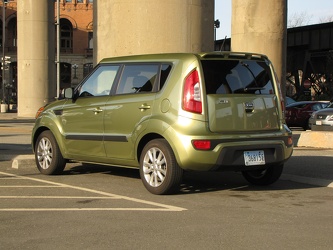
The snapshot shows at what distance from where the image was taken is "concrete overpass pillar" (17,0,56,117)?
117ft

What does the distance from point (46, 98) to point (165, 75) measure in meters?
29.6

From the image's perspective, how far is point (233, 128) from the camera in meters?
7.48

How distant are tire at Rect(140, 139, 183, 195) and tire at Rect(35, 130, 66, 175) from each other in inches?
82.5

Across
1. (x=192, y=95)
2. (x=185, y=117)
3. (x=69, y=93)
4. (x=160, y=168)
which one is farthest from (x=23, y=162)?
(x=192, y=95)

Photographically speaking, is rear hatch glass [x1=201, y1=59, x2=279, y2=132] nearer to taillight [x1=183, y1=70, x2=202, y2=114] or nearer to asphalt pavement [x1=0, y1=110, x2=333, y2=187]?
taillight [x1=183, y1=70, x2=202, y2=114]

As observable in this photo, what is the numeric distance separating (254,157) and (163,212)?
170 centimetres

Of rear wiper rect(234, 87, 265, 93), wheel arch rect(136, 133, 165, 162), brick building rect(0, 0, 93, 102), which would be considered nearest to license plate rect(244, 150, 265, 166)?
→ rear wiper rect(234, 87, 265, 93)

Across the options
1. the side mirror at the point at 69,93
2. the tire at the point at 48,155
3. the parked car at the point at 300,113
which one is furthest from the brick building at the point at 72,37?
the side mirror at the point at 69,93

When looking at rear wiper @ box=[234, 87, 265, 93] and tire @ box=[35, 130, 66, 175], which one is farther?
tire @ box=[35, 130, 66, 175]

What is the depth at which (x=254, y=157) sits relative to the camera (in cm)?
761

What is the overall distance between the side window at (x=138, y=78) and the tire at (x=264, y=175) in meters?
2.24

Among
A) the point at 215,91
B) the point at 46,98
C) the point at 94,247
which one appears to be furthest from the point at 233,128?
the point at 46,98

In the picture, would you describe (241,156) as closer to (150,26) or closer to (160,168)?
(160,168)

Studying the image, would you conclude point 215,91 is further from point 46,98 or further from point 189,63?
point 46,98
